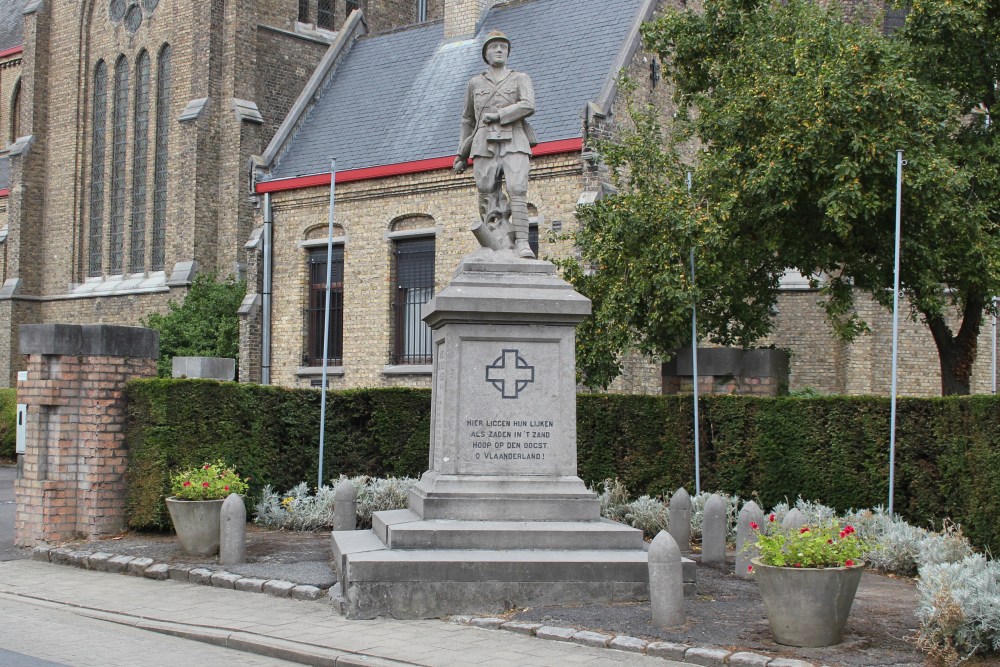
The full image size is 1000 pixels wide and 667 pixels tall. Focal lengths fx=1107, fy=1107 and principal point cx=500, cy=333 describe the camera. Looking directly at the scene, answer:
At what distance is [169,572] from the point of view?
1059 cm

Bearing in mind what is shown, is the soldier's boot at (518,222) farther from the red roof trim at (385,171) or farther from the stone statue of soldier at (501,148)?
the red roof trim at (385,171)

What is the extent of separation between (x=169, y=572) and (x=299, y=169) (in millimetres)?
17450

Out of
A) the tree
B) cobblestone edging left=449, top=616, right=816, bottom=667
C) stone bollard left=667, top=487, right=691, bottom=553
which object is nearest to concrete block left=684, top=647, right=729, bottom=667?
cobblestone edging left=449, top=616, right=816, bottom=667

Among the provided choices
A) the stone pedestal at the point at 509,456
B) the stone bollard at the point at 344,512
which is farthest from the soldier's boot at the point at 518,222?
the stone bollard at the point at 344,512

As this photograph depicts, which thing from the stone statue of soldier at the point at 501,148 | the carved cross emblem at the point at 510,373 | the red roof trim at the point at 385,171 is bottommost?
the carved cross emblem at the point at 510,373

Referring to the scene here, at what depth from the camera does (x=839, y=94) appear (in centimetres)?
1346

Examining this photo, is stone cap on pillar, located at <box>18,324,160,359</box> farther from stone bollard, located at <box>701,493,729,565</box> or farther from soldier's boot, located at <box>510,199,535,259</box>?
stone bollard, located at <box>701,493,729,565</box>

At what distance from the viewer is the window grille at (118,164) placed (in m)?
33.7

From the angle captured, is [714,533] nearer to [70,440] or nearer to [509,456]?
[509,456]

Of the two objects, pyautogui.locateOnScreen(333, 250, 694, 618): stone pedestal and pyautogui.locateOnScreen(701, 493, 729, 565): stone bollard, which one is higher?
pyautogui.locateOnScreen(333, 250, 694, 618): stone pedestal

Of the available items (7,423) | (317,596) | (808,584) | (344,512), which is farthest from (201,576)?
(7,423)

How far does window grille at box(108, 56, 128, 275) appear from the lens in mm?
33656

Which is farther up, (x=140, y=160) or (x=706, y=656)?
(x=140, y=160)

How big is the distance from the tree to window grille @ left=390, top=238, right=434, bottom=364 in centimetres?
532
